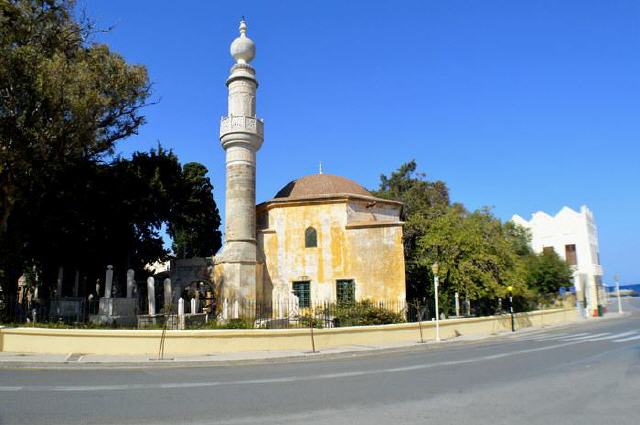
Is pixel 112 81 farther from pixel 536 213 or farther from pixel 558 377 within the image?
pixel 536 213

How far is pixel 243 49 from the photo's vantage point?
91.4 feet

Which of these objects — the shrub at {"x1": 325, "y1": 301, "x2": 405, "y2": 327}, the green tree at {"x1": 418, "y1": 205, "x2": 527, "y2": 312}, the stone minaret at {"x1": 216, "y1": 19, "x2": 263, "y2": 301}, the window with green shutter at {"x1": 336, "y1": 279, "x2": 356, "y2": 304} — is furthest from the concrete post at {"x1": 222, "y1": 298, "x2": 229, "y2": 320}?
the green tree at {"x1": 418, "y1": 205, "x2": 527, "y2": 312}

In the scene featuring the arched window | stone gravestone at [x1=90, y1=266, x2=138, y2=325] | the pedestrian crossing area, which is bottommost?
the pedestrian crossing area

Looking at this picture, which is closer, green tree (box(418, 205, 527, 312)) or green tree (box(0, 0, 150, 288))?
green tree (box(0, 0, 150, 288))

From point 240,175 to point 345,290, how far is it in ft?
28.1

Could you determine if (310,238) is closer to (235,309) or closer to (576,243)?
(235,309)

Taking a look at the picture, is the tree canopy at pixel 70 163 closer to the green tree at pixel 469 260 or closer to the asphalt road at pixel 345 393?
the asphalt road at pixel 345 393

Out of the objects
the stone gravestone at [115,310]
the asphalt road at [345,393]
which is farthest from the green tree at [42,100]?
the asphalt road at [345,393]

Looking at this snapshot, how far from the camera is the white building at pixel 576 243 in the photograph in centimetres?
4622

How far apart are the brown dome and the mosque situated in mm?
744

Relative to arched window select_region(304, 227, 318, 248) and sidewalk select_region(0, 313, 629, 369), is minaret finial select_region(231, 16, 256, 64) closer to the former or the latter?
arched window select_region(304, 227, 318, 248)

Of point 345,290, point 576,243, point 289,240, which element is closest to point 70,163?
point 289,240

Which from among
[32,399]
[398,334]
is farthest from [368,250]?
[32,399]

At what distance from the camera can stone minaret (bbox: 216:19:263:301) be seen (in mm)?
25375
